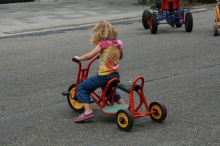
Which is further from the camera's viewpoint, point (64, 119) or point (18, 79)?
point (18, 79)

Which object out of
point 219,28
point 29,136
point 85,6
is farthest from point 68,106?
point 85,6

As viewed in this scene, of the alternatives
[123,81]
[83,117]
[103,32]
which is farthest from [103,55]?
[123,81]

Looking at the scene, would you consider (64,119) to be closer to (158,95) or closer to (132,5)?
(158,95)

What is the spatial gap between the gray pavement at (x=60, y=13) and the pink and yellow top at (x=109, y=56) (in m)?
9.03

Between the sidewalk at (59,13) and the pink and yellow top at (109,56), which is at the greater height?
the pink and yellow top at (109,56)

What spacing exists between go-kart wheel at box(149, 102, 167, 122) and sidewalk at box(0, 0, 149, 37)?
31.0 feet

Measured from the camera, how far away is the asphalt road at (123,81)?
5891mm

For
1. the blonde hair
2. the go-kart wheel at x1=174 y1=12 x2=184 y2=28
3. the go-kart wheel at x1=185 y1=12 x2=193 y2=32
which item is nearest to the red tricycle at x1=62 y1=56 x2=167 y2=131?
the blonde hair

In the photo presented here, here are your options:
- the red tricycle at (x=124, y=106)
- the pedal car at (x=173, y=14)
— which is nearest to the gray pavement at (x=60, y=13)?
the pedal car at (x=173, y=14)

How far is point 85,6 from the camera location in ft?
73.2

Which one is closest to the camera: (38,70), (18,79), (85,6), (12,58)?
(18,79)

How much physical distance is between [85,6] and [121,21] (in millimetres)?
5126

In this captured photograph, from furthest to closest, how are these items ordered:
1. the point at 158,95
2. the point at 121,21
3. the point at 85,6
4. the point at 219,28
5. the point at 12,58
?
the point at 85,6 → the point at 121,21 → the point at 219,28 → the point at 12,58 → the point at 158,95

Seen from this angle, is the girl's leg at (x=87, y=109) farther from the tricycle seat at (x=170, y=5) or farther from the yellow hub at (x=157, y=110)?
the tricycle seat at (x=170, y=5)
